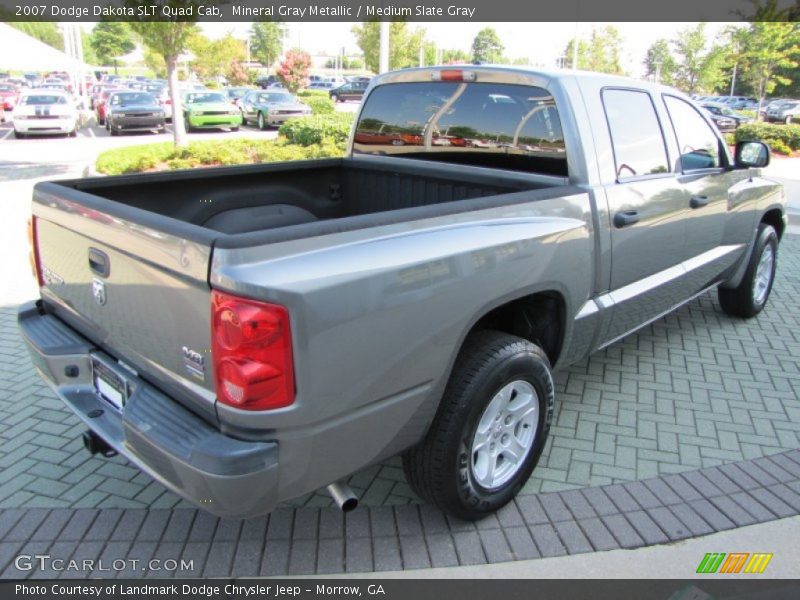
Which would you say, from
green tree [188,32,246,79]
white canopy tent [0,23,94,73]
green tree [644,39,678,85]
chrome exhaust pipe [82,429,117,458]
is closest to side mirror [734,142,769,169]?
chrome exhaust pipe [82,429,117,458]

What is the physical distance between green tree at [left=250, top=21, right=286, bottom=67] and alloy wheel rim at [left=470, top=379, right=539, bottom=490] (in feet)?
246

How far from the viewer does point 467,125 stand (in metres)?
3.84

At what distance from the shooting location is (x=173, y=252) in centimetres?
214

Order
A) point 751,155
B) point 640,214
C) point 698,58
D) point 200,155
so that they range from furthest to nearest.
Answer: point 698,58 < point 200,155 < point 751,155 < point 640,214

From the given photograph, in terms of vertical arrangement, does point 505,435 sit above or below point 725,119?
below

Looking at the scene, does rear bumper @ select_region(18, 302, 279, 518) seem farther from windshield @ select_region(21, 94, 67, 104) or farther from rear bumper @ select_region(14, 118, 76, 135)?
windshield @ select_region(21, 94, 67, 104)

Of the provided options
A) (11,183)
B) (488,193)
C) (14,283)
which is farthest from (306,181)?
(11,183)

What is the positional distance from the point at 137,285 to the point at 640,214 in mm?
2611

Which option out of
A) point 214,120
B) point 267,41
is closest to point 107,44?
point 267,41

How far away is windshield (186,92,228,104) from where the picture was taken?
79.7ft

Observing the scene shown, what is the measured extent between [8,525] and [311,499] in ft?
4.37

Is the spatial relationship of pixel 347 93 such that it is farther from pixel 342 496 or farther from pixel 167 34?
pixel 342 496

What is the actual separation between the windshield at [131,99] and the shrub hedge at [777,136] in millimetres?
19924

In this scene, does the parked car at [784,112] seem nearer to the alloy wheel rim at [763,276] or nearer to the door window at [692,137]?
the alloy wheel rim at [763,276]
